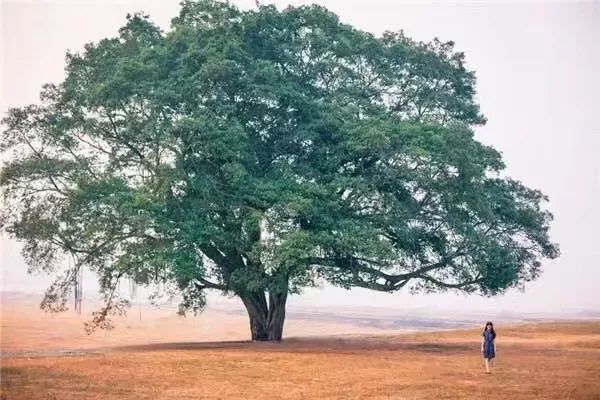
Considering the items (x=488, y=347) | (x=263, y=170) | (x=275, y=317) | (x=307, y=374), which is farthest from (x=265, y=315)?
(x=488, y=347)

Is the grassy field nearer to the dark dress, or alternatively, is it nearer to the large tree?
the dark dress

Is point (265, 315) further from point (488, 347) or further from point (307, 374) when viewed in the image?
point (488, 347)

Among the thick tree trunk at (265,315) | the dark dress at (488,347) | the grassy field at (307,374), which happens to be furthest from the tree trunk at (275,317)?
the dark dress at (488,347)

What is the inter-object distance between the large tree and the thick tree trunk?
0.22 ft

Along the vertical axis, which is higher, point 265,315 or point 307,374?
point 265,315

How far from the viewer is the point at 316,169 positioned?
2053 cm

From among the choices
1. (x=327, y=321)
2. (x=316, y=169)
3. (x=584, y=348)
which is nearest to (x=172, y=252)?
(x=316, y=169)

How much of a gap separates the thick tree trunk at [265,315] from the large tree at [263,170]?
68 millimetres

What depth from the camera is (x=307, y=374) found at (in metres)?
13.9

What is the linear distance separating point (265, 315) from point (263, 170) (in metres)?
4.59

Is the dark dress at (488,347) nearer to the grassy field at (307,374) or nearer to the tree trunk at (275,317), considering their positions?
the grassy field at (307,374)

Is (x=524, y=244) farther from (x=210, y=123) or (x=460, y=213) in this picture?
(x=210, y=123)

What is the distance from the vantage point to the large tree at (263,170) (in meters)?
19.0

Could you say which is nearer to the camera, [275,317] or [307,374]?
[307,374]
